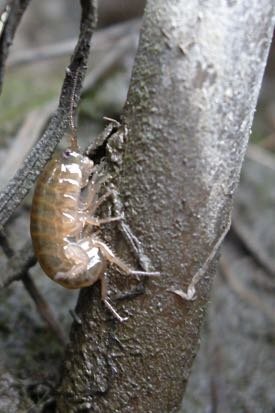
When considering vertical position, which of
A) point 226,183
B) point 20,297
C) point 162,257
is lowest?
point 20,297

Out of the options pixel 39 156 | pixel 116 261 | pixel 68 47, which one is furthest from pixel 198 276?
pixel 68 47

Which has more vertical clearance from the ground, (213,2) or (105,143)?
(213,2)

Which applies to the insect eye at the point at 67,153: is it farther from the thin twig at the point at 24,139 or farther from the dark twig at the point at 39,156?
the thin twig at the point at 24,139

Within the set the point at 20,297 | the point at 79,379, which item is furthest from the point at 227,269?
the point at 79,379

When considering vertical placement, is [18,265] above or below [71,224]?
below

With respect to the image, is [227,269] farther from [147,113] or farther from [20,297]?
[147,113]

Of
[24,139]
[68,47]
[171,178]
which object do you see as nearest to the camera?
[171,178]

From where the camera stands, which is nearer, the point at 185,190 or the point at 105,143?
the point at 185,190

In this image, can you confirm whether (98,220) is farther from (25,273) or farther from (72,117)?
(25,273)
